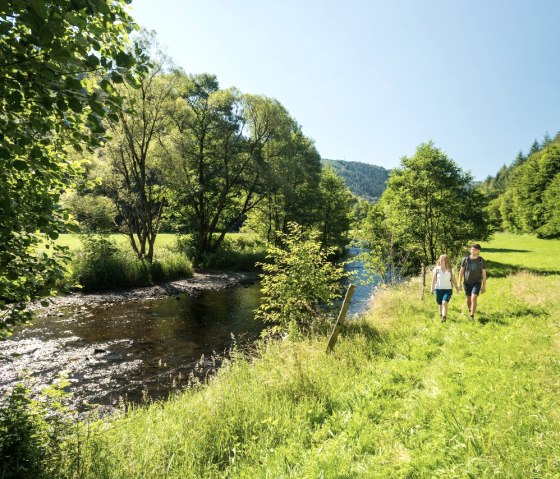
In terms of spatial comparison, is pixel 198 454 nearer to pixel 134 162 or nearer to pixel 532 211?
pixel 134 162

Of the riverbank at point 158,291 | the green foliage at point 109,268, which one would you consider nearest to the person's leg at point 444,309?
the riverbank at point 158,291

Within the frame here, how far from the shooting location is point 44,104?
301 centimetres

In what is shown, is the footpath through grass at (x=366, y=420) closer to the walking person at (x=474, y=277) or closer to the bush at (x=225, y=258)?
the walking person at (x=474, y=277)

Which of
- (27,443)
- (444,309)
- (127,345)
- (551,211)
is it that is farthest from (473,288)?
(551,211)

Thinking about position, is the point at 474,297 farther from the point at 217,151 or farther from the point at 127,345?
the point at 217,151

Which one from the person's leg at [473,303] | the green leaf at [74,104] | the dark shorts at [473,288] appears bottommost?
the person's leg at [473,303]

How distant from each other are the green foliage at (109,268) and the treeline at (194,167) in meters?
1.46

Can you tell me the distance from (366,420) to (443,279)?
7.33 metres

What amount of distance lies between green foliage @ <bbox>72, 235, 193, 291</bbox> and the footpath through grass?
17.3 meters

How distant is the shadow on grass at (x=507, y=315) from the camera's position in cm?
1011

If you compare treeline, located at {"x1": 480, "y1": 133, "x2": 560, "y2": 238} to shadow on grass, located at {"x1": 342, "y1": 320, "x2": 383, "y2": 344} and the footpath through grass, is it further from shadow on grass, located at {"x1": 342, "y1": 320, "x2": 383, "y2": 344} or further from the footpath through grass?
the footpath through grass

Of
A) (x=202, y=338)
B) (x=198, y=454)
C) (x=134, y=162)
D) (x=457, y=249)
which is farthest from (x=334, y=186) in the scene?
(x=198, y=454)

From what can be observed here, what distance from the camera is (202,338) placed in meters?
14.7

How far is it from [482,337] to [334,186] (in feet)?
138
